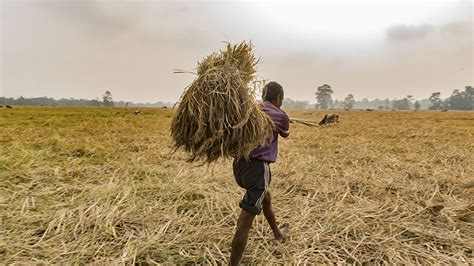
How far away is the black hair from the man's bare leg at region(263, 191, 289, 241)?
89 centimetres

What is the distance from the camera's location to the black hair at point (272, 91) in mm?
2578

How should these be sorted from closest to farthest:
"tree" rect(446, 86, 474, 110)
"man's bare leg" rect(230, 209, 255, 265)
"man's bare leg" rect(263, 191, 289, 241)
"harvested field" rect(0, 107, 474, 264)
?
"man's bare leg" rect(230, 209, 255, 265)
"harvested field" rect(0, 107, 474, 264)
"man's bare leg" rect(263, 191, 289, 241)
"tree" rect(446, 86, 474, 110)

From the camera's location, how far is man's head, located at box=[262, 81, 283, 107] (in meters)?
2.58

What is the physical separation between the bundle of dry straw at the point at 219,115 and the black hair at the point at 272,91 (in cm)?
27

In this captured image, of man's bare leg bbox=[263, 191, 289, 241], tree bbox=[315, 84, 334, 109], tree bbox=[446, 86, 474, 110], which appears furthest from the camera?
tree bbox=[315, 84, 334, 109]

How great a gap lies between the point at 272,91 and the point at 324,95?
14415 cm

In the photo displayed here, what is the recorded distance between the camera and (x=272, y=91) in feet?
8.46

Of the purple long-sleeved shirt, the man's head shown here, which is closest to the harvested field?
the purple long-sleeved shirt

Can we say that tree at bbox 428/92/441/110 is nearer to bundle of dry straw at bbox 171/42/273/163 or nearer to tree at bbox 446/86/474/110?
tree at bbox 446/86/474/110

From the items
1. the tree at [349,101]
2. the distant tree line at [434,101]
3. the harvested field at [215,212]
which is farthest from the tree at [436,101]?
the harvested field at [215,212]

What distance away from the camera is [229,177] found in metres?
5.10

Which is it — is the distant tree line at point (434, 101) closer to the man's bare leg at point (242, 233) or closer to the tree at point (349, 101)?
the tree at point (349, 101)

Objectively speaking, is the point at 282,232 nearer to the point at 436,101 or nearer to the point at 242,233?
the point at 242,233

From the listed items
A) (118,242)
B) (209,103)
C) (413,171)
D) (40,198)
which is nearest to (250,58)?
(209,103)
